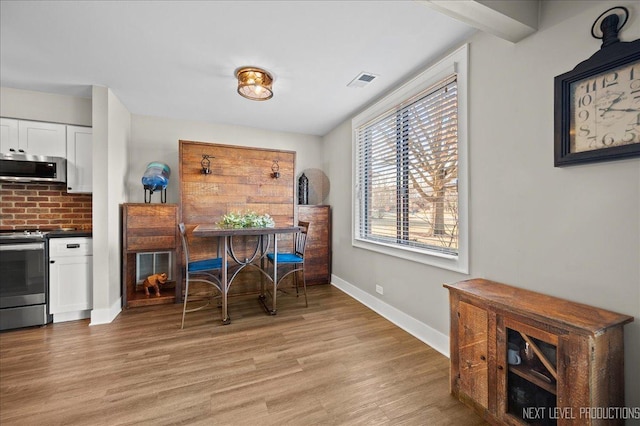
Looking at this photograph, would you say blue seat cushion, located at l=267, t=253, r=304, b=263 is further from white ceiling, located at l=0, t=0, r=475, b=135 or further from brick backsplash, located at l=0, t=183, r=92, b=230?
brick backsplash, located at l=0, t=183, r=92, b=230

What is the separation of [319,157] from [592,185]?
3.69m

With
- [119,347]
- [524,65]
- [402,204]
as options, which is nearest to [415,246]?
[402,204]

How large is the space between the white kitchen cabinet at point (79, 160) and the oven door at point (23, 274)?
744 millimetres

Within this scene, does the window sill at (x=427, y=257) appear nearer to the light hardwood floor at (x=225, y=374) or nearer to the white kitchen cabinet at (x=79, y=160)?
the light hardwood floor at (x=225, y=374)

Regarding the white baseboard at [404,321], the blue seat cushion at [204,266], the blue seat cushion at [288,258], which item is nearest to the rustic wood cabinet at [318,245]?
the white baseboard at [404,321]

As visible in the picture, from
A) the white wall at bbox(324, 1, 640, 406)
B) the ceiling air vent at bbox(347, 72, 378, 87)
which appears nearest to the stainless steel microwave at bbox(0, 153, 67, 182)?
the ceiling air vent at bbox(347, 72, 378, 87)

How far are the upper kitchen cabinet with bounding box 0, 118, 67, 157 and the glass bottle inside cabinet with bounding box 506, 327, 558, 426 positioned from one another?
4571mm

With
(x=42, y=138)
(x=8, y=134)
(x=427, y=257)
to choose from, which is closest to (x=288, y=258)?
(x=427, y=257)

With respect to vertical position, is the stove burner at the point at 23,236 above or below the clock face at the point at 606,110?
below

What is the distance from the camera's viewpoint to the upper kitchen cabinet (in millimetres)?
2773

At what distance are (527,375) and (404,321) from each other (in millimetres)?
1340

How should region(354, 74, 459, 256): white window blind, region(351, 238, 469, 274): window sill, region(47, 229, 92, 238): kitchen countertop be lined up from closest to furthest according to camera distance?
region(351, 238, 469, 274): window sill
region(354, 74, 459, 256): white window blind
region(47, 229, 92, 238): kitchen countertop

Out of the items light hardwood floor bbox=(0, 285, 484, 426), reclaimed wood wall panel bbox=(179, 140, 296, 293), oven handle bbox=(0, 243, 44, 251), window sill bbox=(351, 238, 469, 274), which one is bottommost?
light hardwood floor bbox=(0, 285, 484, 426)

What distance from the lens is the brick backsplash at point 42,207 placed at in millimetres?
2906
